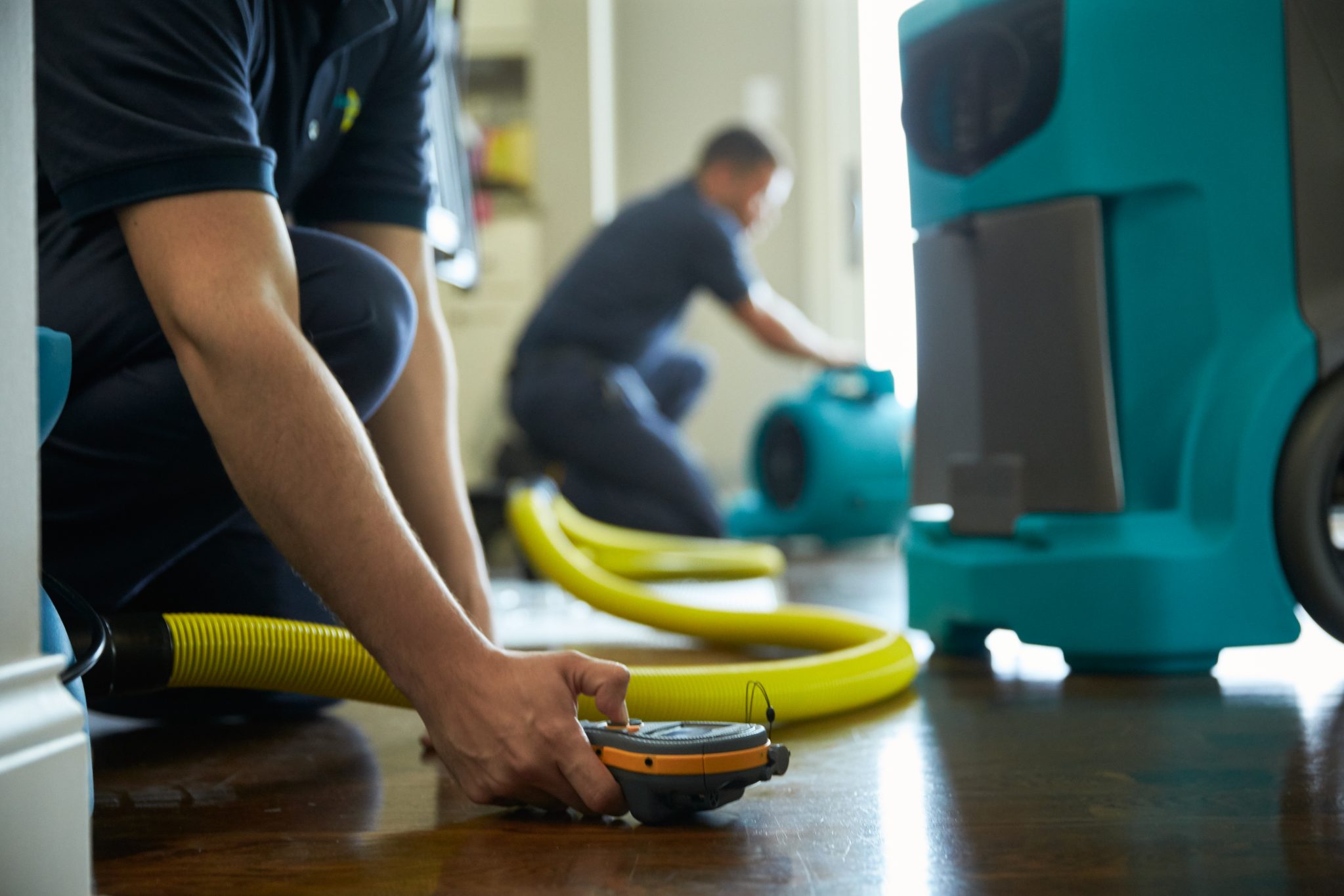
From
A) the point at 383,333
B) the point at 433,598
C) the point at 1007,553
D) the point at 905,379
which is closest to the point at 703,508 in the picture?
the point at 905,379

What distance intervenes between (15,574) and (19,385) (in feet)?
0.31

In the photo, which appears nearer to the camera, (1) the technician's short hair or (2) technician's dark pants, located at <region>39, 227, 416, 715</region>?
(2) technician's dark pants, located at <region>39, 227, 416, 715</region>

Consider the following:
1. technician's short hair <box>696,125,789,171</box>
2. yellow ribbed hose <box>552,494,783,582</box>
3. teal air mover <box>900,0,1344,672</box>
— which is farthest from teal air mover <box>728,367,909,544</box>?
teal air mover <box>900,0,1344,672</box>

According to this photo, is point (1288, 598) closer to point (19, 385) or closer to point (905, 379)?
point (19, 385)

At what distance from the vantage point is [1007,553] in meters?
1.40

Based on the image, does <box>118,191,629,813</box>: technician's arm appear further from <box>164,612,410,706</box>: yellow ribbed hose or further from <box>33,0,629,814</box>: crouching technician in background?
<box>164,612,410,706</box>: yellow ribbed hose

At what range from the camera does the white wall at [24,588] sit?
58 centimetres

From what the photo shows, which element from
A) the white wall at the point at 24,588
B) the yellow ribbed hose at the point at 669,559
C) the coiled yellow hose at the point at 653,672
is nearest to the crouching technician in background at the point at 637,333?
the yellow ribbed hose at the point at 669,559

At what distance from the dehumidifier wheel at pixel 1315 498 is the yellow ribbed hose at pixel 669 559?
4.55ft

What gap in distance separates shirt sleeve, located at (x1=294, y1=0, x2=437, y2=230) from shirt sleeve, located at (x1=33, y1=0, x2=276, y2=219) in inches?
13.4

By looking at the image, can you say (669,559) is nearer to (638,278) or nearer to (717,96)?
(638,278)

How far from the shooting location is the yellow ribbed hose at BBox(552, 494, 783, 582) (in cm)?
255

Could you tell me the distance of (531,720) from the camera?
729mm

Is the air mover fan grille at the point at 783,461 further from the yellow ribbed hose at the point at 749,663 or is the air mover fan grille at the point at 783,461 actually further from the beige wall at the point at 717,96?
the yellow ribbed hose at the point at 749,663
